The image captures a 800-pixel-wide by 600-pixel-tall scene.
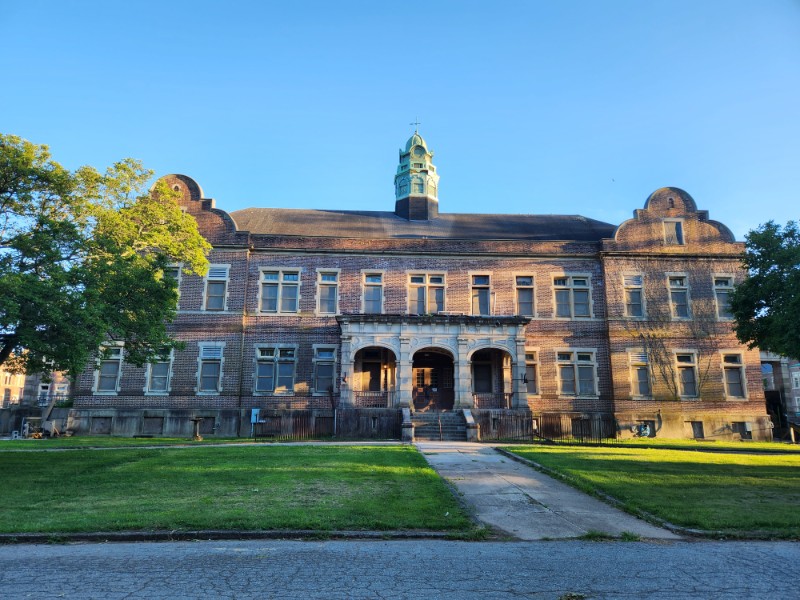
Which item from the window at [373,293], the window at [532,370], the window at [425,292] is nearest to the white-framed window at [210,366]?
the window at [373,293]

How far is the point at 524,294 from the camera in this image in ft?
106

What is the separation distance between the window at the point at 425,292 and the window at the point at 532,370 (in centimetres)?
528

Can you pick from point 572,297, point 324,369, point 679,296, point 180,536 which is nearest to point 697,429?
point 679,296

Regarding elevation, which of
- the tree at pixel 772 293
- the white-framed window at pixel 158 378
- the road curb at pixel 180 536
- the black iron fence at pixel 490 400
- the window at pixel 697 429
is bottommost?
the road curb at pixel 180 536

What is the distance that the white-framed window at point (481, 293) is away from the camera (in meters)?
31.8

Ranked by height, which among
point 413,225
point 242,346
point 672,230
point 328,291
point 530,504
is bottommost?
point 530,504

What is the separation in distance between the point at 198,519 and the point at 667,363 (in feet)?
92.1

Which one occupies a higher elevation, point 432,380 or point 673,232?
point 673,232

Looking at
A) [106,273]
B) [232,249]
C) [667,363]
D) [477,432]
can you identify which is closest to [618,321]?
[667,363]

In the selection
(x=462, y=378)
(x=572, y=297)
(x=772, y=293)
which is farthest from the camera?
A: (x=572, y=297)

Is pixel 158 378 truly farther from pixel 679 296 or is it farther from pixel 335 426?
pixel 679 296

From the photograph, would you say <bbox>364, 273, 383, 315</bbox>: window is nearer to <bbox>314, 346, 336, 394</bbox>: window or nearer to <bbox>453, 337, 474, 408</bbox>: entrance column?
<bbox>314, 346, 336, 394</bbox>: window

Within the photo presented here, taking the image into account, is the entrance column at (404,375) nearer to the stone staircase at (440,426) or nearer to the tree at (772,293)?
the stone staircase at (440,426)

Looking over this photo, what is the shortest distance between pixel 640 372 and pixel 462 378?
10335mm
